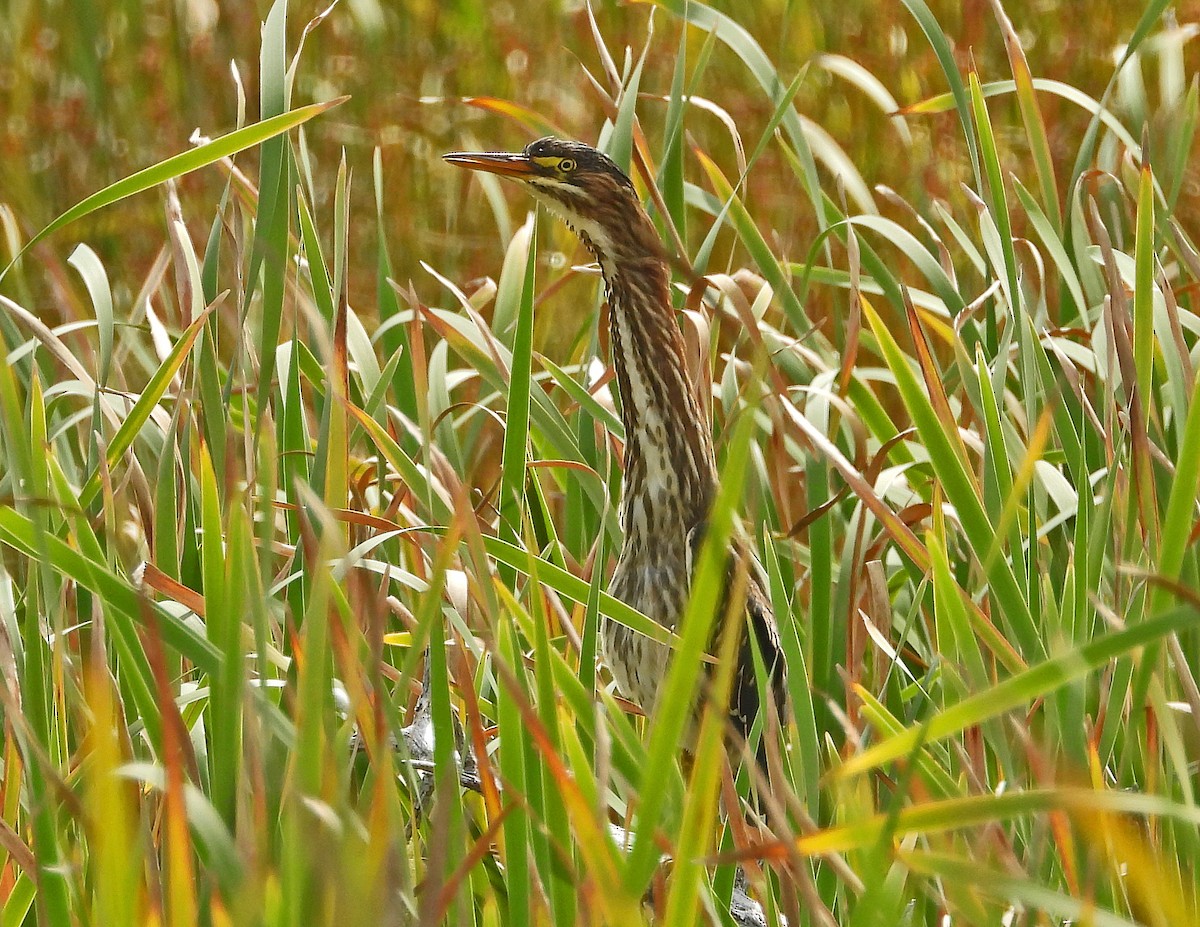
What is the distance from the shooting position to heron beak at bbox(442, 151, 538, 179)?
7.10 ft

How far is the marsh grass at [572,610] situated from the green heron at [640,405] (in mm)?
72

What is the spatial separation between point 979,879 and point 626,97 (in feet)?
4.89

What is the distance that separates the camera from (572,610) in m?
2.19

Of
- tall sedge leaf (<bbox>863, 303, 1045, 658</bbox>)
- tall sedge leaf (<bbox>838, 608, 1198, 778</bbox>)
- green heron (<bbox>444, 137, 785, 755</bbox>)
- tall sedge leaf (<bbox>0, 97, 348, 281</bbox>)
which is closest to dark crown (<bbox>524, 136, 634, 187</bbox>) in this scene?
green heron (<bbox>444, 137, 785, 755</bbox>)

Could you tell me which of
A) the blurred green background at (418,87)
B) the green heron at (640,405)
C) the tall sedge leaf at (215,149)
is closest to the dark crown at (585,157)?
the green heron at (640,405)

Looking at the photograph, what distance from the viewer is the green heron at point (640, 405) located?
2.13m

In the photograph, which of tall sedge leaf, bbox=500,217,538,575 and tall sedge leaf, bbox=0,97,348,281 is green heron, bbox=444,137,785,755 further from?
tall sedge leaf, bbox=0,97,348,281

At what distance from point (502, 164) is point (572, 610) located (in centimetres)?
65

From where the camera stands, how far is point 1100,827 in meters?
0.95

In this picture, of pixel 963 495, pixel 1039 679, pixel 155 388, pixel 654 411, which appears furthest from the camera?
pixel 654 411

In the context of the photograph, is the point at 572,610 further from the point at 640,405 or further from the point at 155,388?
the point at 155,388

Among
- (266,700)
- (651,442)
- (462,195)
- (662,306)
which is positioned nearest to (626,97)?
(662,306)

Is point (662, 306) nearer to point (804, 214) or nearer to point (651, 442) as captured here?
point (651, 442)

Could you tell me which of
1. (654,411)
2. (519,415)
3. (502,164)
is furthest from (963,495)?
(502,164)
